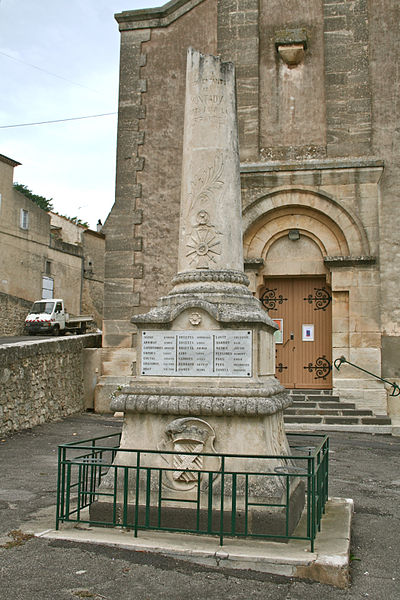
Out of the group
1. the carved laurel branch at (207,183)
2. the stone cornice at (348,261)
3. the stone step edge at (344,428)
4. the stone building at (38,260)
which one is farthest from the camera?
the stone building at (38,260)

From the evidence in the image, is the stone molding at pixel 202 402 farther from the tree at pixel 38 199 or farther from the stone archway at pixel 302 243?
the tree at pixel 38 199

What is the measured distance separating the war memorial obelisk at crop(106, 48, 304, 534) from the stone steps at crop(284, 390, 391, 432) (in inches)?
261

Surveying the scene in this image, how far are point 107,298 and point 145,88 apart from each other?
5.26 metres

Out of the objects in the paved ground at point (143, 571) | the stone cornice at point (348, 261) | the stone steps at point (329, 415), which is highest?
the stone cornice at point (348, 261)

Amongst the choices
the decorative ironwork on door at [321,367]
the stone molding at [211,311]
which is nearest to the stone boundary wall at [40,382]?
the decorative ironwork on door at [321,367]

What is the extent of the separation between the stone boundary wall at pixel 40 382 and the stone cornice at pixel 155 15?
26.1 ft

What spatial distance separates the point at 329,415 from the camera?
40.5 ft

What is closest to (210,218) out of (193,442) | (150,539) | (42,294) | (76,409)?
(193,442)

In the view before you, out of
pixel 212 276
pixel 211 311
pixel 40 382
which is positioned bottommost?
pixel 40 382

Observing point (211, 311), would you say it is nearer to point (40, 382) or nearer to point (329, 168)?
point (40, 382)

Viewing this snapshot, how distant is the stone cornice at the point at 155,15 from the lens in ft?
49.6

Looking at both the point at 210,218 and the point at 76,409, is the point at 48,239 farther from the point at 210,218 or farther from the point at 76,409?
the point at 210,218

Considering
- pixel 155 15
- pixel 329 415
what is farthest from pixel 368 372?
pixel 155 15

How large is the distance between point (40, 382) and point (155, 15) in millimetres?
9371
